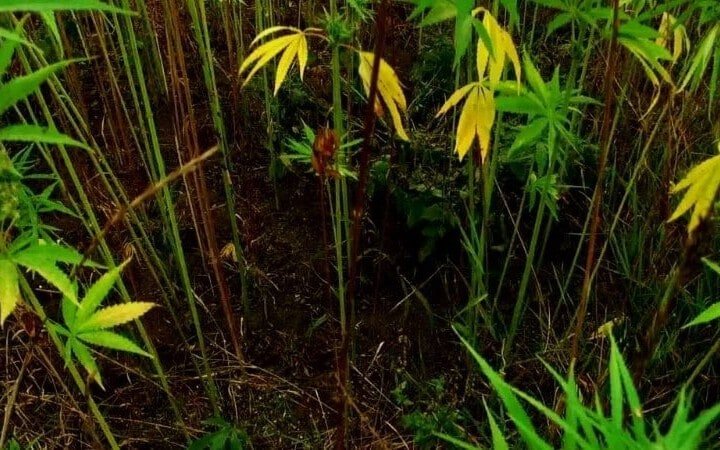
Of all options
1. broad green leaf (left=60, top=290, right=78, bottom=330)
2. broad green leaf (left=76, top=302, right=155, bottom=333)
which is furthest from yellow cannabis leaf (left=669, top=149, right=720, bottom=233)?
broad green leaf (left=60, top=290, right=78, bottom=330)

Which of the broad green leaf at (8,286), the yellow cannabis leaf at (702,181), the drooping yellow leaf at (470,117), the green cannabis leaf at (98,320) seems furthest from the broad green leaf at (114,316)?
the yellow cannabis leaf at (702,181)

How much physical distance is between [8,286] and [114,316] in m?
0.15

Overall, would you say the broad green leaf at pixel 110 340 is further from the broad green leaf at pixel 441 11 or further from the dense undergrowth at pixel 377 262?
the broad green leaf at pixel 441 11

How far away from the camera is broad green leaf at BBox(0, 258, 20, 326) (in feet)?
2.02

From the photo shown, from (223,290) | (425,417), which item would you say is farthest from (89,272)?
(425,417)

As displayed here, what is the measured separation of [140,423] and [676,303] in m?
1.03

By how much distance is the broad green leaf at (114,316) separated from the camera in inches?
30.2

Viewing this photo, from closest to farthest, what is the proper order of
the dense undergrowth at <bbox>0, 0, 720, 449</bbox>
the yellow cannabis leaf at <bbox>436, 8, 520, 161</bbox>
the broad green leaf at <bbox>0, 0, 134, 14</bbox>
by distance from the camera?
the broad green leaf at <bbox>0, 0, 134, 14</bbox> < the yellow cannabis leaf at <bbox>436, 8, 520, 161</bbox> < the dense undergrowth at <bbox>0, 0, 720, 449</bbox>

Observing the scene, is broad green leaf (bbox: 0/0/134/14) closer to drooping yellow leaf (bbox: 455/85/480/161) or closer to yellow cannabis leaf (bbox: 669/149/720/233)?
drooping yellow leaf (bbox: 455/85/480/161)

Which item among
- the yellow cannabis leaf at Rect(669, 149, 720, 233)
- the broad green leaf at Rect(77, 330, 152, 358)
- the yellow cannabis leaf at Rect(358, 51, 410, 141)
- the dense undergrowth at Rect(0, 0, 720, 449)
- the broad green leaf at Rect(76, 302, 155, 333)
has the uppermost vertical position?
the yellow cannabis leaf at Rect(358, 51, 410, 141)

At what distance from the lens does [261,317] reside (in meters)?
1.44

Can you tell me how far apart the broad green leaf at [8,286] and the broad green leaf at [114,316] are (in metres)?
0.13

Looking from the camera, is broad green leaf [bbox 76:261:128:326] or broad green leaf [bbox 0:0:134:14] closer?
broad green leaf [bbox 0:0:134:14]

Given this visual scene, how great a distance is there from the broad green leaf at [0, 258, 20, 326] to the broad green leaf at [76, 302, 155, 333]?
0.13 meters
